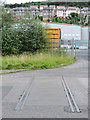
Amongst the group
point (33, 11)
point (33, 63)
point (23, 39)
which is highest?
point (33, 11)

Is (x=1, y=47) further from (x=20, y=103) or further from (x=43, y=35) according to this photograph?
(x=20, y=103)

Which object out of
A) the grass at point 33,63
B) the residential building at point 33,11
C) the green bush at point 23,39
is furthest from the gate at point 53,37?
the grass at point 33,63

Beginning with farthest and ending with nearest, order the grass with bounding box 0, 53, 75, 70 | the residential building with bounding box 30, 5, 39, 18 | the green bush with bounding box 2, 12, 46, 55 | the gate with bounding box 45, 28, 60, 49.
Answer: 1. the residential building with bounding box 30, 5, 39, 18
2. the gate with bounding box 45, 28, 60, 49
3. the green bush with bounding box 2, 12, 46, 55
4. the grass with bounding box 0, 53, 75, 70

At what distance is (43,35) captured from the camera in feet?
76.3

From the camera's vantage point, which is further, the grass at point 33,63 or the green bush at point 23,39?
the green bush at point 23,39

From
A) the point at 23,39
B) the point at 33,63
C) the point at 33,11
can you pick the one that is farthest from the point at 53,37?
the point at 33,11

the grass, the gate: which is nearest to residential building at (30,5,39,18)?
the gate

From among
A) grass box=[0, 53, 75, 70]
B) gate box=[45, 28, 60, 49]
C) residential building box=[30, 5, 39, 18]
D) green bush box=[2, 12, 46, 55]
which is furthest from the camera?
residential building box=[30, 5, 39, 18]

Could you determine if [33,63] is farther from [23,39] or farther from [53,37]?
[53,37]

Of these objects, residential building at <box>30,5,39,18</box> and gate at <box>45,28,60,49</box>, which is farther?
residential building at <box>30,5,39,18</box>

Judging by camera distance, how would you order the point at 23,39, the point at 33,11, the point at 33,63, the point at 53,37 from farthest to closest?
the point at 33,11 < the point at 53,37 < the point at 23,39 < the point at 33,63

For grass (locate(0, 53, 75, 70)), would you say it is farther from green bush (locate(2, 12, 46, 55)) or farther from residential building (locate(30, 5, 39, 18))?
residential building (locate(30, 5, 39, 18))

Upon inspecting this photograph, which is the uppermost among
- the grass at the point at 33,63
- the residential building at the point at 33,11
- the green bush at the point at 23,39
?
the residential building at the point at 33,11

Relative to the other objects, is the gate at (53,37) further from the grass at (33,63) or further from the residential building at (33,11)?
the grass at (33,63)
